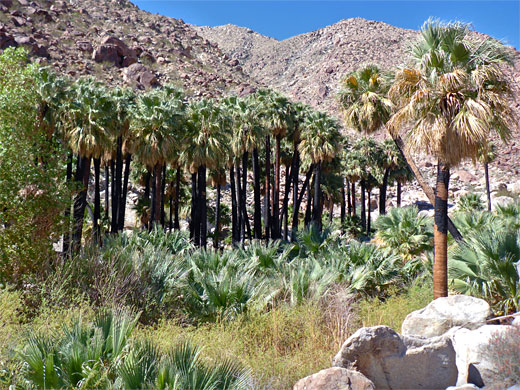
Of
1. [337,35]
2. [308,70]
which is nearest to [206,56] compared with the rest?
[308,70]

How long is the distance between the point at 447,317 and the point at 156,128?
23.6m

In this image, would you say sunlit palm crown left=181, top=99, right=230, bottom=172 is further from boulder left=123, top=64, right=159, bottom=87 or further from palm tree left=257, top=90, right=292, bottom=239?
boulder left=123, top=64, right=159, bottom=87

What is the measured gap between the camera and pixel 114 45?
72.1 meters

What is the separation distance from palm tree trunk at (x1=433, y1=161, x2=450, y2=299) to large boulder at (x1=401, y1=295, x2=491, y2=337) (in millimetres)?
1951

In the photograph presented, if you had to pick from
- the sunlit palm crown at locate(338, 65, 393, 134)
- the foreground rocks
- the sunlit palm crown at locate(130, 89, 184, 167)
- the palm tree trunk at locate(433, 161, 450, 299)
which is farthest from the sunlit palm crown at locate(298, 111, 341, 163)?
the foreground rocks

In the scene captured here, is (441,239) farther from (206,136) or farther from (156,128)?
(156,128)

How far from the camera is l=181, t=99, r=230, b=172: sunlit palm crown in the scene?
94.3 feet

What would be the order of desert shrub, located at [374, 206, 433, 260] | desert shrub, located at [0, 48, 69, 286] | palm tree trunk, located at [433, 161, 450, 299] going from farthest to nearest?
1. desert shrub, located at [374, 206, 433, 260]
2. palm tree trunk, located at [433, 161, 450, 299]
3. desert shrub, located at [0, 48, 69, 286]

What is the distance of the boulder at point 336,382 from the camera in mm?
5711

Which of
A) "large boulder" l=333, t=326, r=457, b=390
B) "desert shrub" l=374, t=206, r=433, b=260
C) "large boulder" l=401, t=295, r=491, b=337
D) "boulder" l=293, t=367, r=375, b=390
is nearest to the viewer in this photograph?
"boulder" l=293, t=367, r=375, b=390

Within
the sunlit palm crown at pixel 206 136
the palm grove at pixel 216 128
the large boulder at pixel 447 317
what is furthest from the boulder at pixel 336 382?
the sunlit palm crown at pixel 206 136

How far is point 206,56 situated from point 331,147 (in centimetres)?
6495

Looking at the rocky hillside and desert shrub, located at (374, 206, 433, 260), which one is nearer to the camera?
desert shrub, located at (374, 206, 433, 260)

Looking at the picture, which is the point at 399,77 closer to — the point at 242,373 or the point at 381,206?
the point at 242,373
